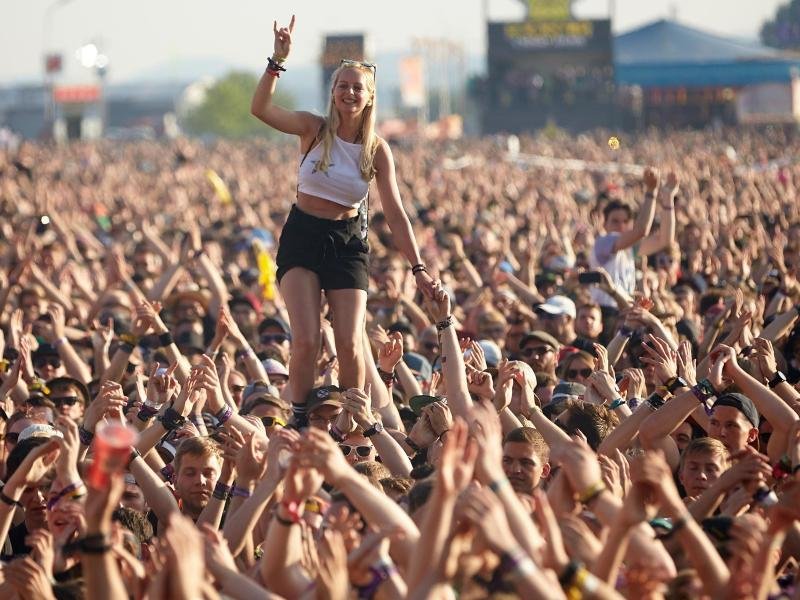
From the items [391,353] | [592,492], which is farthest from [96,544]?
[391,353]

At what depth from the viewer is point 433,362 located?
11172 millimetres

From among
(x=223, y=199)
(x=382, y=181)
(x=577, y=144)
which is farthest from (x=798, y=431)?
(x=577, y=144)

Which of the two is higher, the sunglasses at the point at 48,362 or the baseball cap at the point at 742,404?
the baseball cap at the point at 742,404

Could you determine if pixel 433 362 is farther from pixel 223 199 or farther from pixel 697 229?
pixel 223 199

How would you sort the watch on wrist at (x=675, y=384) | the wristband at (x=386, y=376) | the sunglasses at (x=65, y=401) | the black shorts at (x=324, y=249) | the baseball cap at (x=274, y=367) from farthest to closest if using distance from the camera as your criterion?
the baseball cap at (x=274, y=367), the sunglasses at (x=65, y=401), the wristband at (x=386, y=376), the black shorts at (x=324, y=249), the watch on wrist at (x=675, y=384)

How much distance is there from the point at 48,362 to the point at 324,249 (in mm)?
3608

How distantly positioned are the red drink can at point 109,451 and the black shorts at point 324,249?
325 cm

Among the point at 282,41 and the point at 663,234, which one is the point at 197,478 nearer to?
the point at 282,41

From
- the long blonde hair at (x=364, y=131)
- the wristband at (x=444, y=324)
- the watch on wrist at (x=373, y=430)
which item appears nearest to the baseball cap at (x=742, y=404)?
the wristband at (x=444, y=324)

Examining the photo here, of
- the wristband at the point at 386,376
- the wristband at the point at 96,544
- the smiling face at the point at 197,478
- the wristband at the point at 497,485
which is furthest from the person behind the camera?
the wristband at the point at 386,376

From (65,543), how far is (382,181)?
2814 mm

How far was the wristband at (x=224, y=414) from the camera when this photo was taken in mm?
7279

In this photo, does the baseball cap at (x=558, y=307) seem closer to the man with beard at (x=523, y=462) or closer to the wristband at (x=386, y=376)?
the wristband at (x=386, y=376)

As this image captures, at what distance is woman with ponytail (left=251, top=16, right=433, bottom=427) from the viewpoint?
300 inches
